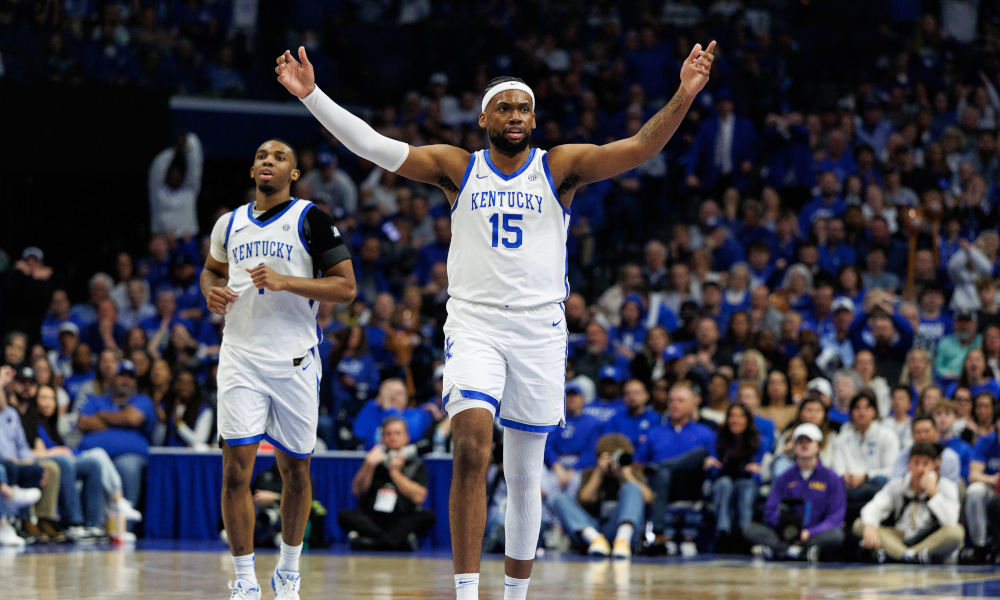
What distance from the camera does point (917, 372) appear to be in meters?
14.4

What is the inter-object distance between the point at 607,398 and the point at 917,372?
3.39 metres

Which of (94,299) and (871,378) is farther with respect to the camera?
(94,299)

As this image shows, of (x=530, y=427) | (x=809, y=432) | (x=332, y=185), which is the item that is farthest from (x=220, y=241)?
(x=332, y=185)

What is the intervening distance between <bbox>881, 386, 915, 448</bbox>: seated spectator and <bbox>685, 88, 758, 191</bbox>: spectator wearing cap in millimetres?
6216

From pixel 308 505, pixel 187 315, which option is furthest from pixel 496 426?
pixel 308 505

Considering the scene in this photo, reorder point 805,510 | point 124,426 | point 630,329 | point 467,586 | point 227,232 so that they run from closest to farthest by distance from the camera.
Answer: point 467,586 → point 227,232 → point 805,510 → point 124,426 → point 630,329

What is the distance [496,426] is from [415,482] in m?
1.06

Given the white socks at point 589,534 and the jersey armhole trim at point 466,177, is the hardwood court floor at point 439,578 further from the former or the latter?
the jersey armhole trim at point 466,177

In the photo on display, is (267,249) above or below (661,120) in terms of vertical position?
below

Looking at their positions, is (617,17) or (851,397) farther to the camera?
(617,17)

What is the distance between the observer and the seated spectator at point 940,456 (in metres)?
12.8

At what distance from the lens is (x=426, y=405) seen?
49.6 feet

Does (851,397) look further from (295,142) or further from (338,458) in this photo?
(295,142)

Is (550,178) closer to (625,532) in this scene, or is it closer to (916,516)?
(625,532)
